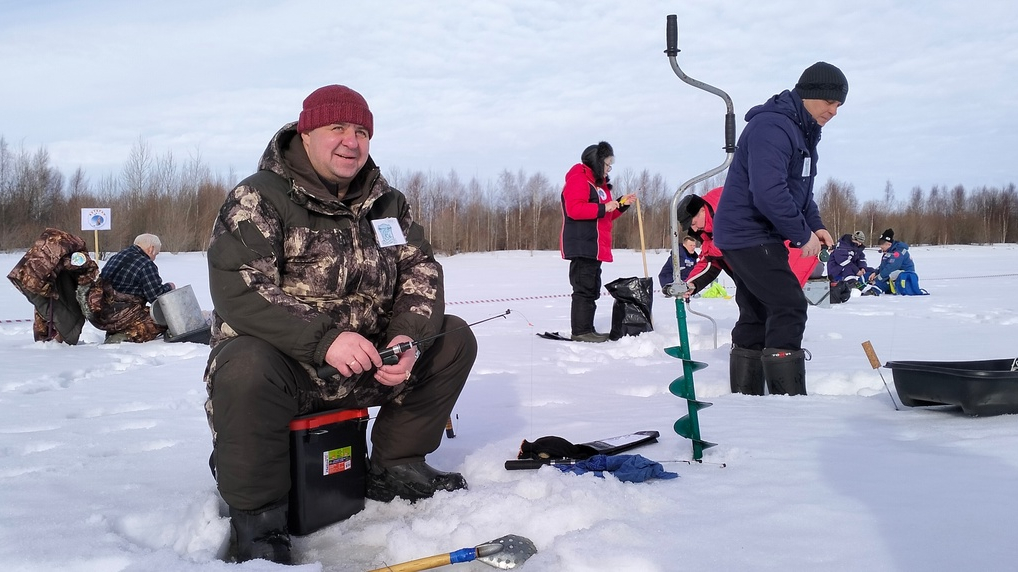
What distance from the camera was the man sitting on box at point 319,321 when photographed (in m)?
2.26

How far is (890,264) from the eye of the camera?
13.7m

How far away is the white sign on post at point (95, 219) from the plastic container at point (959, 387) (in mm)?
14578

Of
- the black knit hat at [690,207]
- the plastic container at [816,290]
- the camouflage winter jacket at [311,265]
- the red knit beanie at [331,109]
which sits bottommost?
the plastic container at [816,290]

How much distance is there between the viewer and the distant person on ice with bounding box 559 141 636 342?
296 inches

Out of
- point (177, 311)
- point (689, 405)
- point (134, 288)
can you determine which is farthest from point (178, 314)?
point (689, 405)

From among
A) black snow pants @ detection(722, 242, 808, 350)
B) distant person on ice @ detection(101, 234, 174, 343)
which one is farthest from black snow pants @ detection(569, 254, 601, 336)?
distant person on ice @ detection(101, 234, 174, 343)

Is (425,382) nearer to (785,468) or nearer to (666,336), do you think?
(785,468)

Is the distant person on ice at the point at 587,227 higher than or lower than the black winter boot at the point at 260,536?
higher

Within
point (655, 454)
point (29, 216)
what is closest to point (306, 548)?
point (655, 454)

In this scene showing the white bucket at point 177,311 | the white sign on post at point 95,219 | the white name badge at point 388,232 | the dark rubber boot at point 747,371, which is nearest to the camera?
the white name badge at point 388,232

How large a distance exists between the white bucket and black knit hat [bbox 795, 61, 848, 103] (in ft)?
19.4

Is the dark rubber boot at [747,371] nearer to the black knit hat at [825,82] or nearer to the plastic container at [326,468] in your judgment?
the black knit hat at [825,82]

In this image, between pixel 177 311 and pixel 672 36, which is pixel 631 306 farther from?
pixel 177 311

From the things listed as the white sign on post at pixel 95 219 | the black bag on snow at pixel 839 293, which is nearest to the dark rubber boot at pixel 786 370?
the black bag on snow at pixel 839 293
